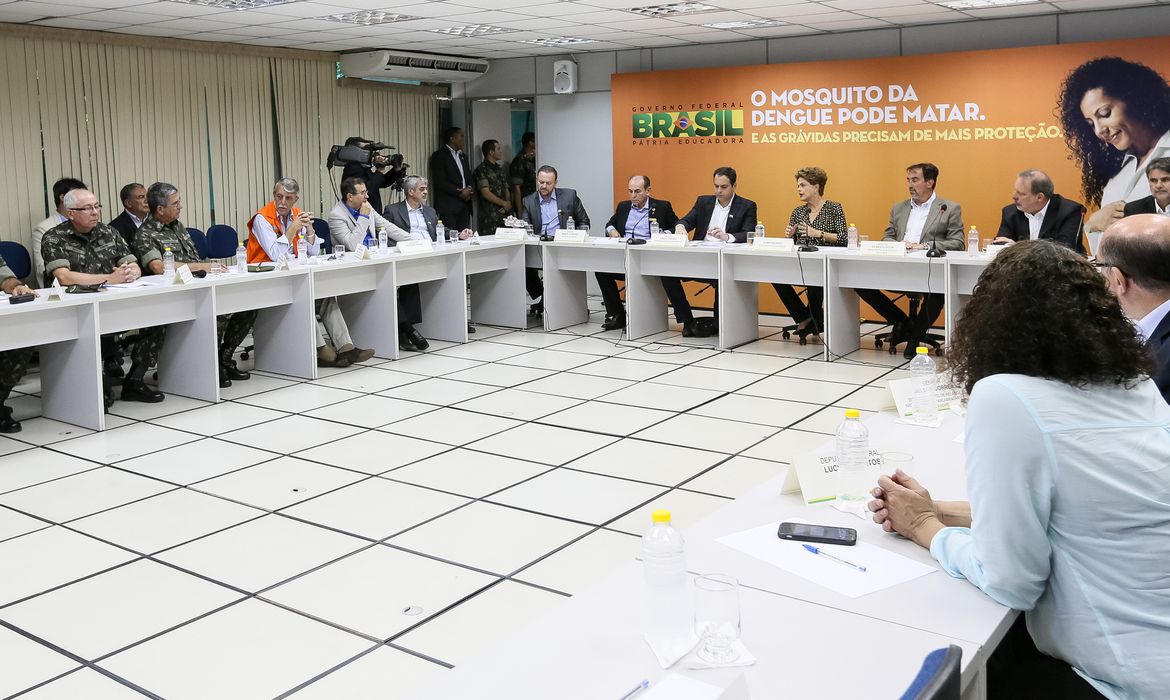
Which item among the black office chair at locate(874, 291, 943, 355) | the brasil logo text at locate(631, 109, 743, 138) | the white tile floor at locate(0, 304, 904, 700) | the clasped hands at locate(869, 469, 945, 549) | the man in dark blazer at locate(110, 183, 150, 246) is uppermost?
the brasil logo text at locate(631, 109, 743, 138)

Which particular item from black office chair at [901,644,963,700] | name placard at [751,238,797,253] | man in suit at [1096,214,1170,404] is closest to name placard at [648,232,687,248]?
name placard at [751,238,797,253]

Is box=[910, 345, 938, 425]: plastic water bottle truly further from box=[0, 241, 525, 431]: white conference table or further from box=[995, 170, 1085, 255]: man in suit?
box=[0, 241, 525, 431]: white conference table

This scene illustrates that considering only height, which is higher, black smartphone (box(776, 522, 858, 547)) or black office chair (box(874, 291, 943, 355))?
black smartphone (box(776, 522, 858, 547))

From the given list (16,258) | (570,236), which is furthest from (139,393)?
(570,236)

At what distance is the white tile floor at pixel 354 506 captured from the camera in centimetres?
320

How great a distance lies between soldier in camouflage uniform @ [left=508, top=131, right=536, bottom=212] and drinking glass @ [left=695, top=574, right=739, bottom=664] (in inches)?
417

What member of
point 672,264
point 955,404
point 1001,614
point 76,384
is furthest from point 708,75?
point 1001,614

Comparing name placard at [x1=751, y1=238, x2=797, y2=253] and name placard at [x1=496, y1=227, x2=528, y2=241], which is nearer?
name placard at [x1=751, y1=238, x2=797, y2=253]

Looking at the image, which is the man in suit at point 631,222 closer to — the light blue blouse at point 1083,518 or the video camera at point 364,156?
the video camera at point 364,156

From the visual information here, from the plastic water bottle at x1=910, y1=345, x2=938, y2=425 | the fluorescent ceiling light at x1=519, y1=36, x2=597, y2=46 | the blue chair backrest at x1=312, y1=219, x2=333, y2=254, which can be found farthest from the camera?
the fluorescent ceiling light at x1=519, y1=36, x2=597, y2=46

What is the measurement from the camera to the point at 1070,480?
1.76 m

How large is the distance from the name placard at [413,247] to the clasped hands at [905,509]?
607 cm

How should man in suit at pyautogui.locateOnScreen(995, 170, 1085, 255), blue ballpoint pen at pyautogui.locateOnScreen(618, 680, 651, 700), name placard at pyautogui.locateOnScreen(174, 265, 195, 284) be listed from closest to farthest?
blue ballpoint pen at pyautogui.locateOnScreen(618, 680, 651, 700)
name placard at pyautogui.locateOnScreen(174, 265, 195, 284)
man in suit at pyautogui.locateOnScreen(995, 170, 1085, 255)

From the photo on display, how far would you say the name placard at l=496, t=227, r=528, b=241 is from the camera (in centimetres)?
891
